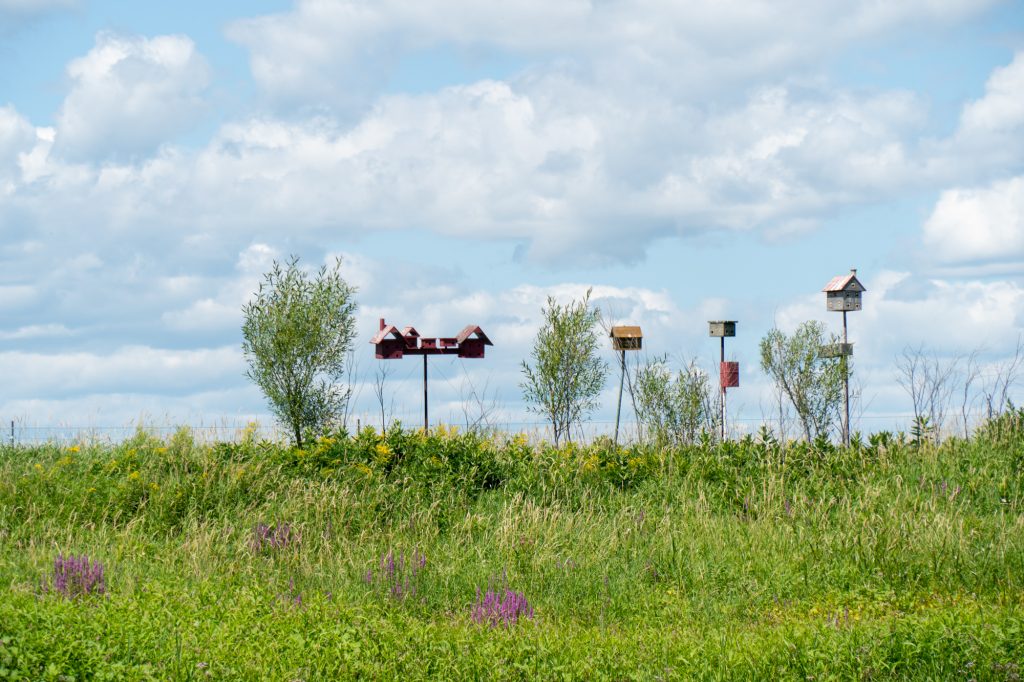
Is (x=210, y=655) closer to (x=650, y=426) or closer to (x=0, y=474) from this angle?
(x=0, y=474)

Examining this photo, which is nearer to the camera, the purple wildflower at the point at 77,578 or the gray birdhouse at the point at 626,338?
the purple wildflower at the point at 77,578

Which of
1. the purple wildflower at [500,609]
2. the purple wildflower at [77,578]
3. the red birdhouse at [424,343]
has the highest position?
the red birdhouse at [424,343]

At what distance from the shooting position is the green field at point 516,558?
5.63m

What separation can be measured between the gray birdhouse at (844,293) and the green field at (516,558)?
7660 mm

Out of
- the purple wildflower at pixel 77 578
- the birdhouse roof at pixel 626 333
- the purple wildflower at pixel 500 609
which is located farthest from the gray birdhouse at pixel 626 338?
the purple wildflower at pixel 77 578

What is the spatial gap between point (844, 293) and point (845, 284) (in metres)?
0.24

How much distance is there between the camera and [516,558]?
8.27 meters

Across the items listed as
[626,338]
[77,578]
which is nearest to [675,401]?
[626,338]

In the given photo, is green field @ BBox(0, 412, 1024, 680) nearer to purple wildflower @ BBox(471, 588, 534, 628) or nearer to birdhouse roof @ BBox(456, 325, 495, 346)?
purple wildflower @ BBox(471, 588, 534, 628)

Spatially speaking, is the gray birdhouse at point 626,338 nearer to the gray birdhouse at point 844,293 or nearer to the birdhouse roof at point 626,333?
the birdhouse roof at point 626,333

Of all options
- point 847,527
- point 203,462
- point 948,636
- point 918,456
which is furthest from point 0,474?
point 918,456

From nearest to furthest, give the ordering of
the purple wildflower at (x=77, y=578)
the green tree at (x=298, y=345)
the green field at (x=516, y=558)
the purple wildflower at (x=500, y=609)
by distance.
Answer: the green field at (x=516, y=558), the purple wildflower at (x=500, y=609), the purple wildflower at (x=77, y=578), the green tree at (x=298, y=345)

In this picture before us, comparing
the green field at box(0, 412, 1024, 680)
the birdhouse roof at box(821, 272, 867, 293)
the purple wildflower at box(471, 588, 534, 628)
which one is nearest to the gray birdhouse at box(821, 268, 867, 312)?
the birdhouse roof at box(821, 272, 867, 293)

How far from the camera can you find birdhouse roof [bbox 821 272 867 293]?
1998cm
